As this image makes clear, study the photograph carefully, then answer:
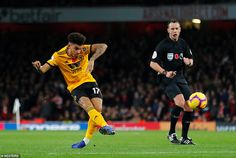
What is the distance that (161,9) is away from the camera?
112ft

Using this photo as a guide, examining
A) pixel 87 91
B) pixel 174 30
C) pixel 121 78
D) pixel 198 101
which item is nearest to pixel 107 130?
pixel 87 91

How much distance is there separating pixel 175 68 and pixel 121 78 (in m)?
19.7

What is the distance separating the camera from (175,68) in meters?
14.8

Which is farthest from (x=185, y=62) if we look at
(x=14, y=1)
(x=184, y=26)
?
(x=184, y=26)

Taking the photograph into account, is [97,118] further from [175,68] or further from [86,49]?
[175,68]

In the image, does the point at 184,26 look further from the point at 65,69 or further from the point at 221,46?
the point at 65,69

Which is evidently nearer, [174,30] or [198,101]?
[198,101]

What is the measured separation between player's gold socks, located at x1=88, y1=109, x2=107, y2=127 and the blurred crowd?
16.5m

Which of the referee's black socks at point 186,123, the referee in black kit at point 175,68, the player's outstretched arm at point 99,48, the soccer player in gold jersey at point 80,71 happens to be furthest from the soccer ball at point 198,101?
the player's outstretched arm at point 99,48

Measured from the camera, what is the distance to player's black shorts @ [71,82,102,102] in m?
13.0

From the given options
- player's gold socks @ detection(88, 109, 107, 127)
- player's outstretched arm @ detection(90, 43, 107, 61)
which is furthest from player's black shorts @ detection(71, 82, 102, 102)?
player's outstretched arm @ detection(90, 43, 107, 61)

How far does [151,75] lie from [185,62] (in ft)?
65.7

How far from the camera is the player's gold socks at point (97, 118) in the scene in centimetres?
1232

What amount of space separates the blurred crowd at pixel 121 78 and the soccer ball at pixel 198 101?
48.6 feet
